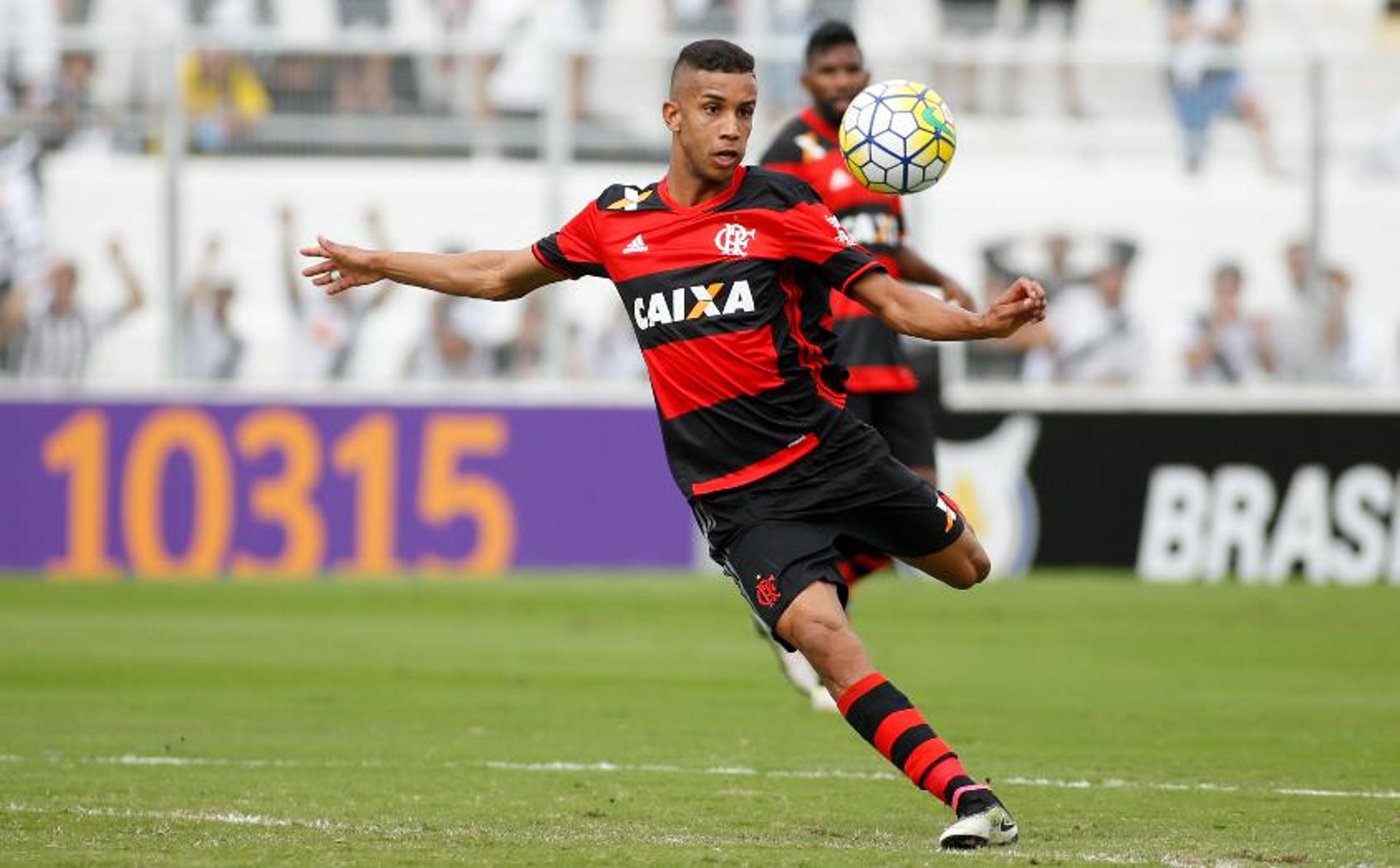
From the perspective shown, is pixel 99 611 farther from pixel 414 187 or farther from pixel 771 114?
pixel 771 114

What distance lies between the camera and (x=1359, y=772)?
891 cm

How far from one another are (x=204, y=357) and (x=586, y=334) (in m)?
3.22

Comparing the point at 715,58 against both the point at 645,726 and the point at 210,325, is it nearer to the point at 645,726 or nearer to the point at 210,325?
the point at 645,726

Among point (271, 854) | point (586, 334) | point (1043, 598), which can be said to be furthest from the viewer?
point (586, 334)

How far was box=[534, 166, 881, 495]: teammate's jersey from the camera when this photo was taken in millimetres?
7469

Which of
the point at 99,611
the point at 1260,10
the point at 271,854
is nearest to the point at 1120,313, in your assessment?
the point at 1260,10

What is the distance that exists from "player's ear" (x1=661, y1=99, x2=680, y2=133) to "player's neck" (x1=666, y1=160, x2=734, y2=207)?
0.12 m

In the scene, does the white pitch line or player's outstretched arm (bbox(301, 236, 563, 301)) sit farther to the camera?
the white pitch line

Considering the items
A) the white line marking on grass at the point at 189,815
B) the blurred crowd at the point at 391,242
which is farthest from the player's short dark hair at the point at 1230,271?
the white line marking on grass at the point at 189,815

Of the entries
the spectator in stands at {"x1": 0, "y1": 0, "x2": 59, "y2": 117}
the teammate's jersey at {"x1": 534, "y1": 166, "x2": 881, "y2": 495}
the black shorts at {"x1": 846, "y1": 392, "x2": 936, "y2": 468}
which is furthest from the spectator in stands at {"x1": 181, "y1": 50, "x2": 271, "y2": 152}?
the teammate's jersey at {"x1": 534, "y1": 166, "x2": 881, "y2": 495}

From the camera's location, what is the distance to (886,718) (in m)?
7.07

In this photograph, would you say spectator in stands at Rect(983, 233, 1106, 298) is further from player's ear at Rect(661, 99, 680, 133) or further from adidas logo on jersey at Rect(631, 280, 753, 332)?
adidas logo on jersey at Rect(631, 280, 753, 332)

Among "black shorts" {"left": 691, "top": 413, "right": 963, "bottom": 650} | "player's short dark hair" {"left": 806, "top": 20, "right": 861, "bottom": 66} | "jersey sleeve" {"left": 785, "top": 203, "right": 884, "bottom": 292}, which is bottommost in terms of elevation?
"black shorts" {"left": 691, "top": 413, "right": 963, "bottom": 650}

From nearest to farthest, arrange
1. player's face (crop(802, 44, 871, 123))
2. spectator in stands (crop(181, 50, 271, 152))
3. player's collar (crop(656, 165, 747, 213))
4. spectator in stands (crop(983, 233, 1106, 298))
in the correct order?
player's collar (crop(656, 165, 747, 213))
player's face (crop(802, 44, 871, 123))
spectator in stands (crop(181, 50, 271, 152))
spectator in stands (crop(983, 233, 1106, 298))
